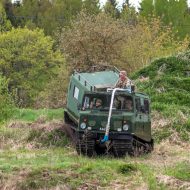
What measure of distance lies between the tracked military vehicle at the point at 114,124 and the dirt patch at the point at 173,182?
372 cm

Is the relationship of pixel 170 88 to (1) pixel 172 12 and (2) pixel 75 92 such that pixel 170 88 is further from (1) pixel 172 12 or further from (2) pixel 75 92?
(1) pixel 172 12

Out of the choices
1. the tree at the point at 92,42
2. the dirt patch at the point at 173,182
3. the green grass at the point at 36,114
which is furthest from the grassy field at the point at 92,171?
the tree at the point at 92,42

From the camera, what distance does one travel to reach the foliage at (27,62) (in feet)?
177

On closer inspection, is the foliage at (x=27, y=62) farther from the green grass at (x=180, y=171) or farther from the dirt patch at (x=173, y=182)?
the dirt patch at (x=173, y=182)

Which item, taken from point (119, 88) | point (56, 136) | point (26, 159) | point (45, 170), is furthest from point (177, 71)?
point (45, 170)

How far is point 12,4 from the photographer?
7175 centimetres

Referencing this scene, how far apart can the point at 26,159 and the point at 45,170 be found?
275 centimetres

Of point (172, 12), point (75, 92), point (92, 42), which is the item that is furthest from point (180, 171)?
point (172, 12)

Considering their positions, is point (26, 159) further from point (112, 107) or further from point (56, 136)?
point (56, 136)

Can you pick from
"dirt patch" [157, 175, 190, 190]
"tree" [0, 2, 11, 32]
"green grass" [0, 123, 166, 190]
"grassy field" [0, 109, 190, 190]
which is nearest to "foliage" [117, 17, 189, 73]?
"tree" [0, 2, 11, 32]

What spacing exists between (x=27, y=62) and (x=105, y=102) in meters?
35.6

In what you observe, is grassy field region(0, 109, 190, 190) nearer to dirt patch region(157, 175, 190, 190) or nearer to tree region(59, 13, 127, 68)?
dirt patch region(157, 175, 190, 190)

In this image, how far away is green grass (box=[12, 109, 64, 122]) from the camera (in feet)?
92.1

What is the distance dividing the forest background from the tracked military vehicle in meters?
7.86
